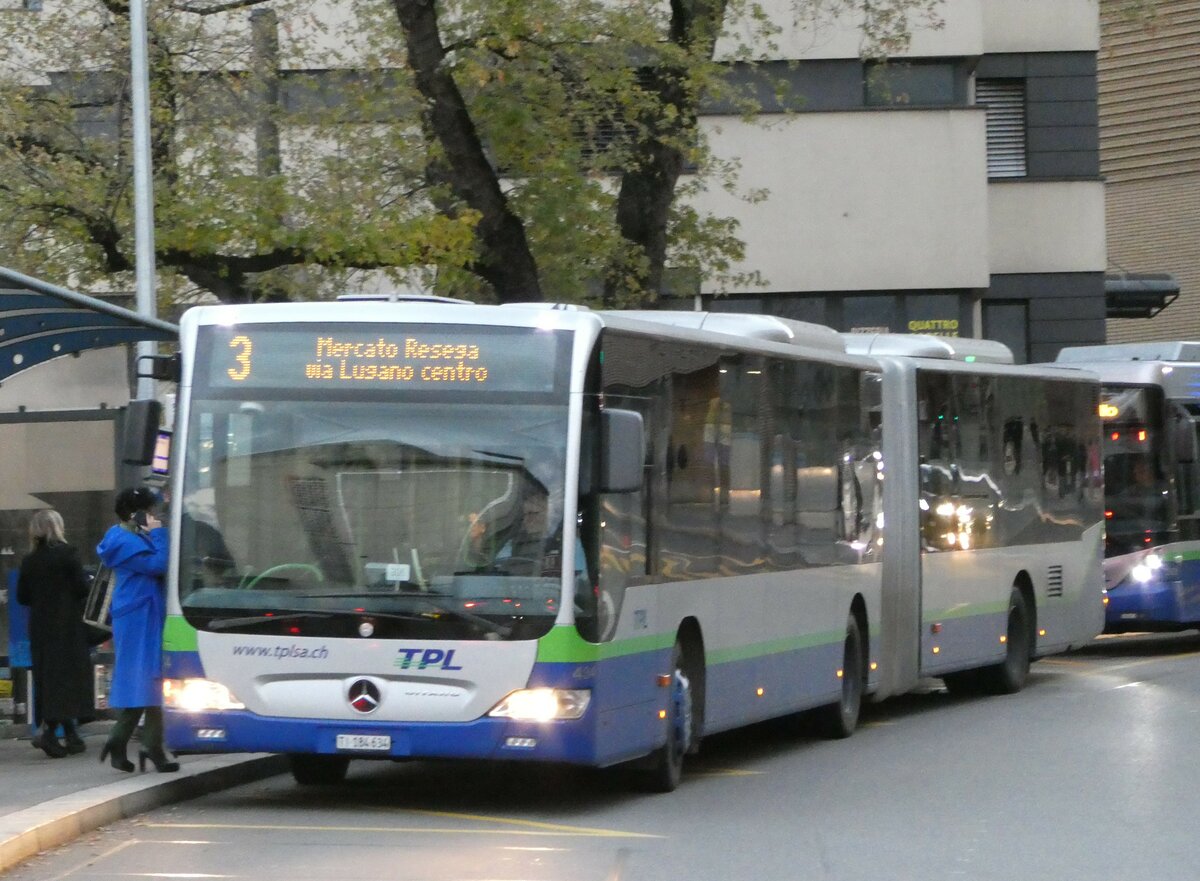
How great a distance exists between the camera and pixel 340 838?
403 inches

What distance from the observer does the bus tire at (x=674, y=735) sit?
39.1 ft

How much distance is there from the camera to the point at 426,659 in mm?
10844

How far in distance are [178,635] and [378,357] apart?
177cm

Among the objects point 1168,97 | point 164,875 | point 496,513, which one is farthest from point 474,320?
point 1168,97

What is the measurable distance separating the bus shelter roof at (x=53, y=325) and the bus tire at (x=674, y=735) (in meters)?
3.85

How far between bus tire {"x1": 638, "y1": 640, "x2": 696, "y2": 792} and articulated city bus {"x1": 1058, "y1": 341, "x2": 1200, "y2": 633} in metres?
11.5

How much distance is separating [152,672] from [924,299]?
23441 mm

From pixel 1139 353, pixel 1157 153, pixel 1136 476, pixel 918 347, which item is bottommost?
pixel 1136 476

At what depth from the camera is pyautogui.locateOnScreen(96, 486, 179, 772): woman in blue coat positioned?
39.5ft

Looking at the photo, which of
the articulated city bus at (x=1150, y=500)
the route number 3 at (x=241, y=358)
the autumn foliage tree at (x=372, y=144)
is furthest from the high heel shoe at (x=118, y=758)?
the articulated city bus at (x=1150, y=500)

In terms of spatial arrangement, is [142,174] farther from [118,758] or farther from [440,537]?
[440,537]

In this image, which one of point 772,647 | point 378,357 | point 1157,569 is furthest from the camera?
point 1157,569

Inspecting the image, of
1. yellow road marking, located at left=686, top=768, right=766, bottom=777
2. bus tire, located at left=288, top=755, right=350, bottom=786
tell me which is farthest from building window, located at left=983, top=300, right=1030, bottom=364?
bus tire, located at left=288, top=755, right=350, bottom=786

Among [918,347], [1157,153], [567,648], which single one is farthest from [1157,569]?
[1157,153]
